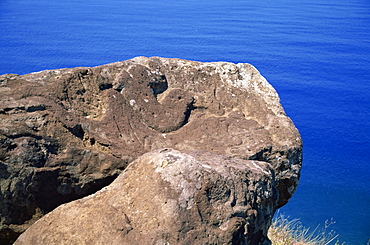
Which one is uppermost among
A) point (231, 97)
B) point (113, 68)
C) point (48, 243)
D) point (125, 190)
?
point (113, 68)

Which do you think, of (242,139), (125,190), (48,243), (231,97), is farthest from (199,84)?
(48,243)

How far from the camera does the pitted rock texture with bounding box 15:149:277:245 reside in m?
2.50

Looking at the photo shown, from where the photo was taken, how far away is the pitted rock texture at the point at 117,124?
3.11m

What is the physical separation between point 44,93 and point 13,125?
1.37 feet

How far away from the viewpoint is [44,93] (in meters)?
3.42

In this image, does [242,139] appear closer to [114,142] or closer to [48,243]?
[114,142]

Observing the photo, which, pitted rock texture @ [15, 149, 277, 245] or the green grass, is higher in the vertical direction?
pitted rock texture @ [15, 149, 277, 245]

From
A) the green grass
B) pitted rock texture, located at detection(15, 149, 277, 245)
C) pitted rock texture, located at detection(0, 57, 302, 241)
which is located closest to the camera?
pitted rock texture, located at detection(15, 149, 277, 245)

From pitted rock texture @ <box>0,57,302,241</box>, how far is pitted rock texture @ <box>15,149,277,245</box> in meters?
0.49

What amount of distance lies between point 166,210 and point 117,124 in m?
1.21

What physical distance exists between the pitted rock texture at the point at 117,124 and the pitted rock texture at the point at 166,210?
486 millimetres

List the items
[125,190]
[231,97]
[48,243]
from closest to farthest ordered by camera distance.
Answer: [48,243]
[125,190]
[231,97]

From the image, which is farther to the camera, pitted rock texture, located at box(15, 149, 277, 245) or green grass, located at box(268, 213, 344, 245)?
green grass, located at box(268, 213, 344, 245)

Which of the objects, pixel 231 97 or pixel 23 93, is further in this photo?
pixel 231 97
